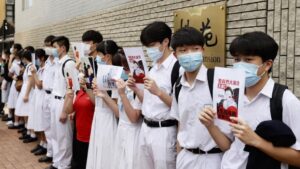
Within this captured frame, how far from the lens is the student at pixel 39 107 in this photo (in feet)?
21.6

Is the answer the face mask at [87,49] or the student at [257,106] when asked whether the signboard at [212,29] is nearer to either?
the face mask at [87,49]

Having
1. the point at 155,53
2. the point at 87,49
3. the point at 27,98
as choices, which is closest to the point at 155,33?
the point at 155,53

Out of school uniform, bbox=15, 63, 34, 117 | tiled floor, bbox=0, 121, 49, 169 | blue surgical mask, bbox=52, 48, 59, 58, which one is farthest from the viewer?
school uniform, bbox=15, 63, 34, 117

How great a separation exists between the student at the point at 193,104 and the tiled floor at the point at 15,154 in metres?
4.00

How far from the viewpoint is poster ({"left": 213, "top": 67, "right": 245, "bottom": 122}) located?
203 centimetres

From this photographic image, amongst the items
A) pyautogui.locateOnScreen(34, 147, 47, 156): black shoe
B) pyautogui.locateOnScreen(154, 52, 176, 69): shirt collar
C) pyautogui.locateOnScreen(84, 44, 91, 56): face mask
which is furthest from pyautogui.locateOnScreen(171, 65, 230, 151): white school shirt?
pyautogui.locateOnScreen(34, 147, 47, 156): black shoe

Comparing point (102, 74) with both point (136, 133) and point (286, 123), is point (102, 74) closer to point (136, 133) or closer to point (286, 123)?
point (136, 133)

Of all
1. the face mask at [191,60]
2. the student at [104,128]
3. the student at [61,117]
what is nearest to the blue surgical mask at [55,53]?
the student at [61,117]

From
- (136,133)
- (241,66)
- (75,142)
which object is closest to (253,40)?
(241,66)

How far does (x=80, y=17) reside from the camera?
909 cm

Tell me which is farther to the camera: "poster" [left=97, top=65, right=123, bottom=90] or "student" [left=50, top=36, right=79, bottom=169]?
"student" [left=50, top=36, right=79, bottom=169]

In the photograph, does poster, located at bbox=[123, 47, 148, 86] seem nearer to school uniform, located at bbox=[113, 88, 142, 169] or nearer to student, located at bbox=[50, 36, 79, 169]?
school uniform, located at bbox=[113, 88, 142, 169]

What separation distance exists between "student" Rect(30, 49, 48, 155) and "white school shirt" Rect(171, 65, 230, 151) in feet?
13.7

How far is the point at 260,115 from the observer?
217 cm
